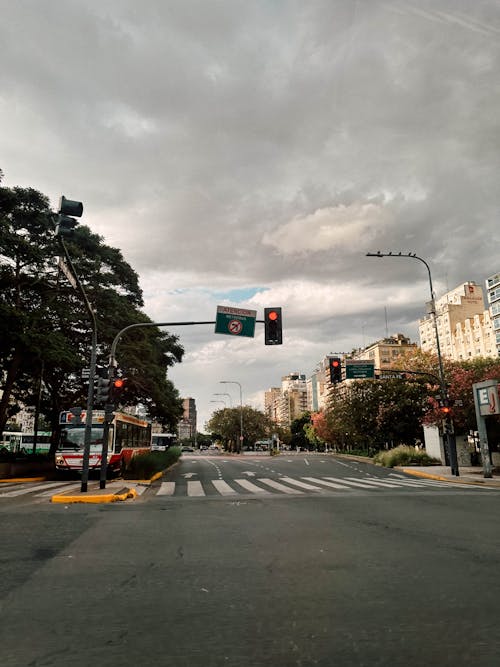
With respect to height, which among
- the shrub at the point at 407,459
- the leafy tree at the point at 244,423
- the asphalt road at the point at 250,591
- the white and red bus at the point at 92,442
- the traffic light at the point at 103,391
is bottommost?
the asphalt road at the point at 250,591

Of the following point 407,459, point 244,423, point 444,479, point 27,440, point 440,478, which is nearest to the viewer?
point 444,479

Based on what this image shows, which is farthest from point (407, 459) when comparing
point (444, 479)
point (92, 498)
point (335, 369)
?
point (92, 498)

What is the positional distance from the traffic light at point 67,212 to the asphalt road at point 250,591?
225 inches

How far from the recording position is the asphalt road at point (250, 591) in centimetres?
362

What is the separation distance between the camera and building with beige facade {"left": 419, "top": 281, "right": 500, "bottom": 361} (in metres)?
119

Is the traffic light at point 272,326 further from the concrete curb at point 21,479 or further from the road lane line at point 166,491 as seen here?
the concrete curb at point 21,479

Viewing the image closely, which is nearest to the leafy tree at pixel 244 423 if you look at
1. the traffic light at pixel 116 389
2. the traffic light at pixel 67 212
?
the traffic light at pixel 116 389

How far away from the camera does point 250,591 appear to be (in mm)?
5113

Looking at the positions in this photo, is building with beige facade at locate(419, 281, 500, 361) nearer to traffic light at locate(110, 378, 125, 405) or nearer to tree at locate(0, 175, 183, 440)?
tree at locate(0, 175, 183, 440)

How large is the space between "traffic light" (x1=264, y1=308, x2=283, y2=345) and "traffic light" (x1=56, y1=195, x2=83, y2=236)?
8.16 meters

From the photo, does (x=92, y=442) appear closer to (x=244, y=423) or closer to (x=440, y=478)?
(x=440, y=478)

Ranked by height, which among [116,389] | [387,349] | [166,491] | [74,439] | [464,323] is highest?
[464,323]

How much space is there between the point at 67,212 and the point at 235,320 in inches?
335

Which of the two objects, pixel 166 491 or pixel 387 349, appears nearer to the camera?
pixel 166 491
